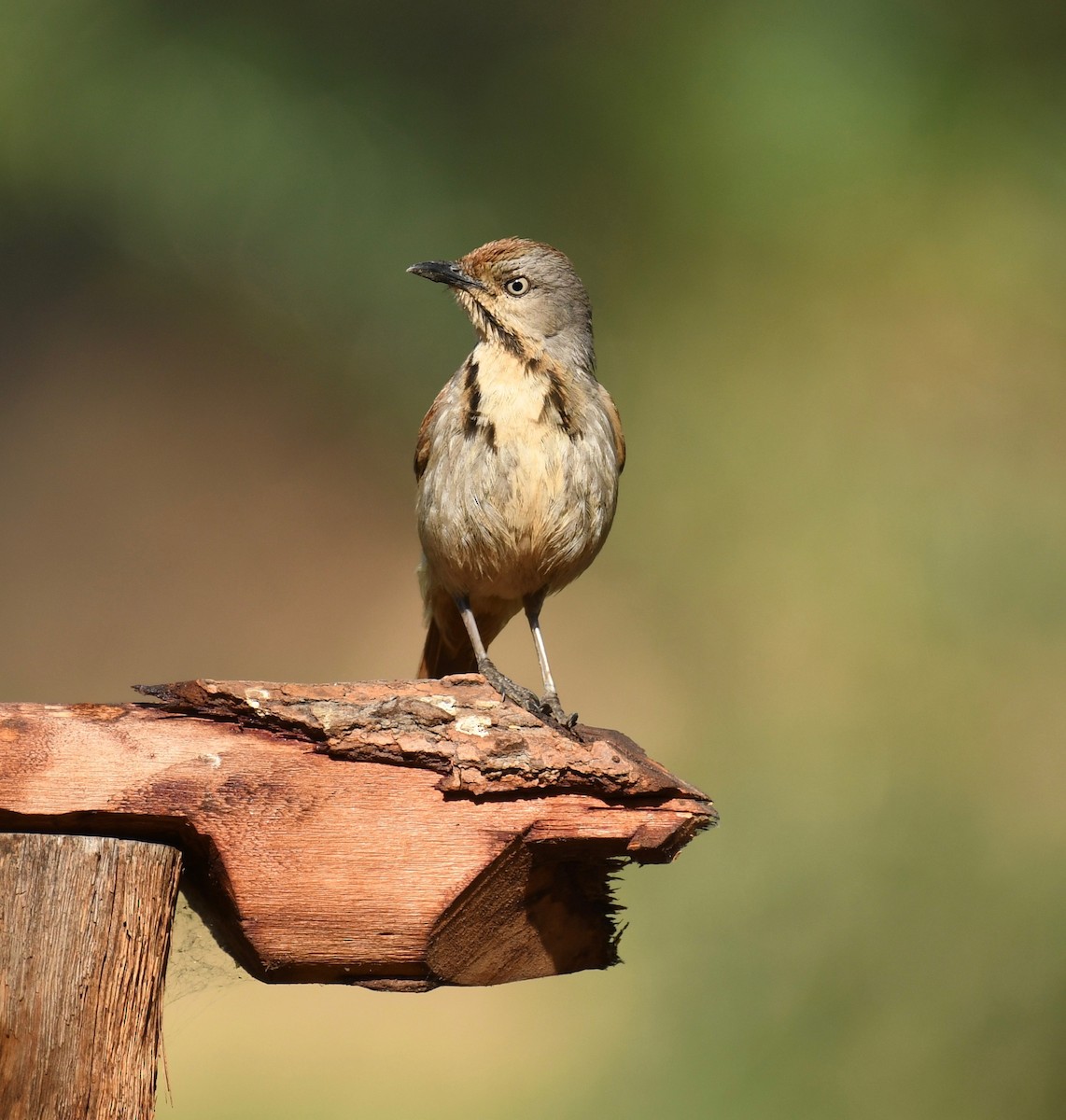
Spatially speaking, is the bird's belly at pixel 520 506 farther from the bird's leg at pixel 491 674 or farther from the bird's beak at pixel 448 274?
the bird's beak at pixel 448 274

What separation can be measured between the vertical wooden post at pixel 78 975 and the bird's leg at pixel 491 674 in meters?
0.66

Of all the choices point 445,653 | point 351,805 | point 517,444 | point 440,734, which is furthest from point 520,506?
point 351,805

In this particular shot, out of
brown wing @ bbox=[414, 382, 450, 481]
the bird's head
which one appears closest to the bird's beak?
the bird's head

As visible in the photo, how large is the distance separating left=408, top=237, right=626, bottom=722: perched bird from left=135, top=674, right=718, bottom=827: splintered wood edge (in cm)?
58

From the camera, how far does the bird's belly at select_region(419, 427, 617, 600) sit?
266 centimetres

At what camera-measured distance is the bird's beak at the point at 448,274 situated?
281 centimetres

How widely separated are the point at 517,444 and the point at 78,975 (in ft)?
4.62

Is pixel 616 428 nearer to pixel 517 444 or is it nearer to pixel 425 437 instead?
pixel 517 444

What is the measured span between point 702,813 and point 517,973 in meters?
0.40

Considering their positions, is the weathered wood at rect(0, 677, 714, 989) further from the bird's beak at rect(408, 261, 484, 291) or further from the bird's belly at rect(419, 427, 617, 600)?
the bird's beak at rect(408, 261, 484, 291)

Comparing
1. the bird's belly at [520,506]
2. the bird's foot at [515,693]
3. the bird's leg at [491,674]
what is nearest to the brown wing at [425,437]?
the bird's belly at [520,506]

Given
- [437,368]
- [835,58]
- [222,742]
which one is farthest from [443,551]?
[835,58]

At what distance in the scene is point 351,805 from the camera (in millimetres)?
1827

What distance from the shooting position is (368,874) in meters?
1.81
